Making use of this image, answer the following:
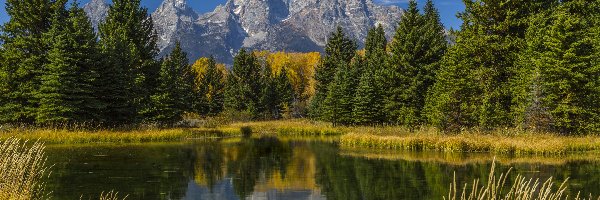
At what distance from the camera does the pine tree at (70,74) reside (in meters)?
35.8

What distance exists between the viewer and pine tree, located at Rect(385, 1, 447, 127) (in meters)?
49.3

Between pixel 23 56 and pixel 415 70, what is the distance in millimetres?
35321

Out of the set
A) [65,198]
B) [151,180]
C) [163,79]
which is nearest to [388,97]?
[163,79]

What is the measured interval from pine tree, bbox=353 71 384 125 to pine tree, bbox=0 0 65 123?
32.0 m

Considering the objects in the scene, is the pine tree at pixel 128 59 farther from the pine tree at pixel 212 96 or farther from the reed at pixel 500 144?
the pine tree at pixel 212 96

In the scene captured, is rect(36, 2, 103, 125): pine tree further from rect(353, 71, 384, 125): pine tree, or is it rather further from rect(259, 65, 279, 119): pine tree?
rect(259, 65, 279, 119): pine tree

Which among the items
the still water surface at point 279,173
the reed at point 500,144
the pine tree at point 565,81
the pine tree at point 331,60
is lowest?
the still water surface at point 279,173

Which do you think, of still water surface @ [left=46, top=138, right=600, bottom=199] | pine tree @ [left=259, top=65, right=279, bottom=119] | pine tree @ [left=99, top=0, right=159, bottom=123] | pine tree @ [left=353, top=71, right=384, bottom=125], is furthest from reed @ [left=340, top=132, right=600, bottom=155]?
pine tree @ [left=259, top=65, right=279, bottom=119]

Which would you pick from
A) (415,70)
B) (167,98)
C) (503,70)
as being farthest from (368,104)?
(167,98)

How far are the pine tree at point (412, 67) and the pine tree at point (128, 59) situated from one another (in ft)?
81.5

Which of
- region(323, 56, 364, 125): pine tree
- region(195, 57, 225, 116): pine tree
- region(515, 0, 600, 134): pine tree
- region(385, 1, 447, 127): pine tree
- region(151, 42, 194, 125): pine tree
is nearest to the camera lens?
region(515, 0, 600, 134): pine tree

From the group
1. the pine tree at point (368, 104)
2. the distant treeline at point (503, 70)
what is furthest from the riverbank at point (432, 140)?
the pine tree at point (368, 104)

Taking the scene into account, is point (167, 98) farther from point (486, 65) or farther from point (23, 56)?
point (486, 65)

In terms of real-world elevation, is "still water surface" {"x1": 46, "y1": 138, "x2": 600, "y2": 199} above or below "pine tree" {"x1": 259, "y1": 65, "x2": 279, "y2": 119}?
below
